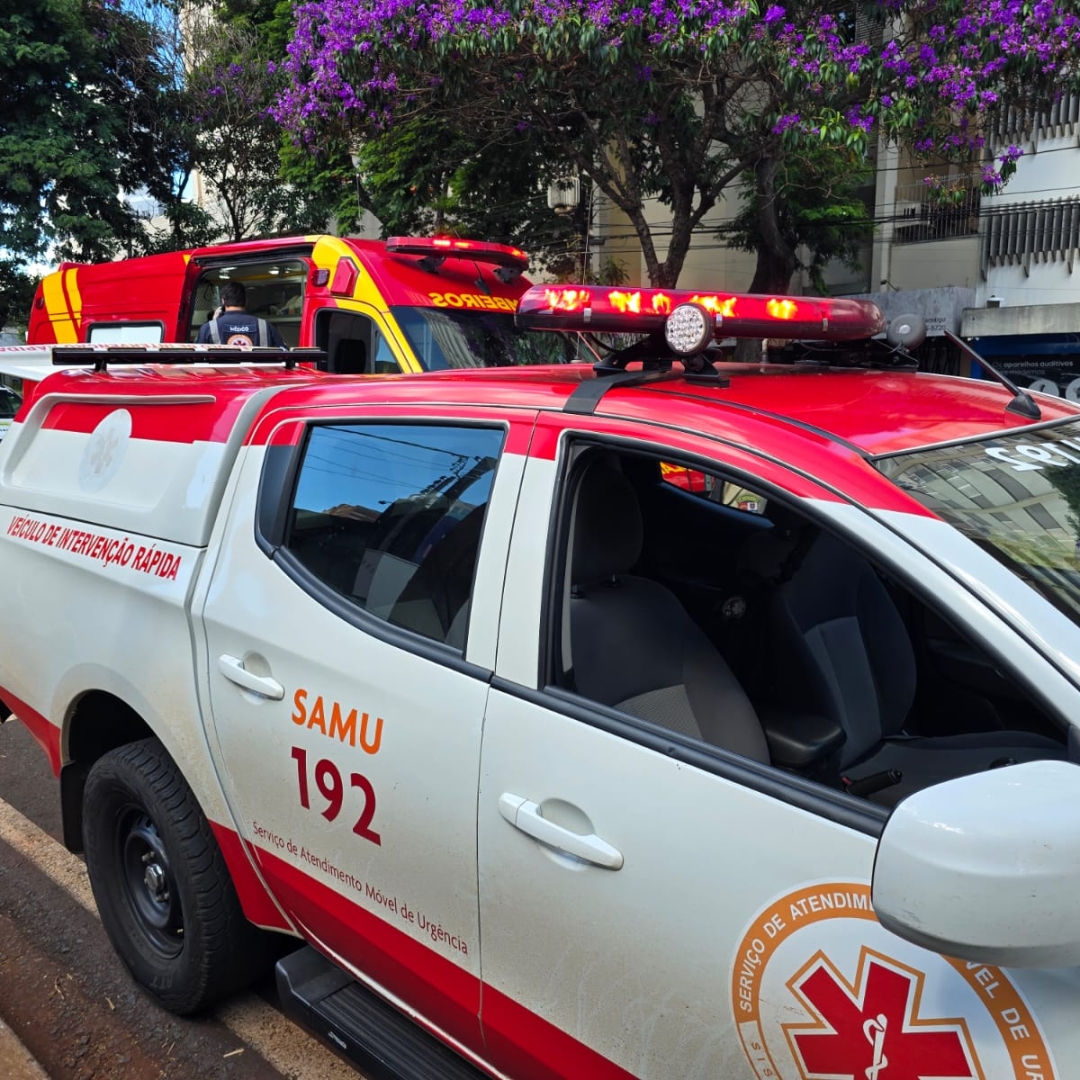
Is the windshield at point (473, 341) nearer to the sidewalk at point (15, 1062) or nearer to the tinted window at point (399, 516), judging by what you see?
the tinted window at point (399, 516)

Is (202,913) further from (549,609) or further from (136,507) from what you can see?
(549,609)

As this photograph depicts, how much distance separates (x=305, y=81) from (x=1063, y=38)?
7424mm

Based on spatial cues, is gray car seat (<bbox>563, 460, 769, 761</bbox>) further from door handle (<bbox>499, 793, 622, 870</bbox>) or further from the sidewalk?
the sidewalk

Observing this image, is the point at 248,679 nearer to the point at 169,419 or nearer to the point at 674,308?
the point at 169,419

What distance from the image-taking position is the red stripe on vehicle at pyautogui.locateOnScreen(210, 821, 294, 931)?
2418mm

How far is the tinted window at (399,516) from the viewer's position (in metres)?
1.97

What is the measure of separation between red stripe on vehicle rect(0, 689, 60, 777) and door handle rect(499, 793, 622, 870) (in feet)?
6.26

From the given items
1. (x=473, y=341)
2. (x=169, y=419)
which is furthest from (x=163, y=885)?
(x=473, y=341)

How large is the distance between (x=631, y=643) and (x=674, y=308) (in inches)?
26.4

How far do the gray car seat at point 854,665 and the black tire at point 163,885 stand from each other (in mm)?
1536

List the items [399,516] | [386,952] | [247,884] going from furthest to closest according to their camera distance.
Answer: [247,884], [399,516], [386,952]

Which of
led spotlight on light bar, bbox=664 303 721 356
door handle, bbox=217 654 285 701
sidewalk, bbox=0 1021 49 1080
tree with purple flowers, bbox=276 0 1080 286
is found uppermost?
tree with purple flowers, bbox=276 0 1080 286

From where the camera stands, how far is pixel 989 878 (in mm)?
1062

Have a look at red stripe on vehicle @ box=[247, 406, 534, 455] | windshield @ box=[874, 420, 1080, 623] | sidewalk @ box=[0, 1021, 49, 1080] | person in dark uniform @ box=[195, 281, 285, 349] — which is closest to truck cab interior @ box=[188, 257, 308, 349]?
person in dark uniform @ box=[195, 281, 285, 349]
